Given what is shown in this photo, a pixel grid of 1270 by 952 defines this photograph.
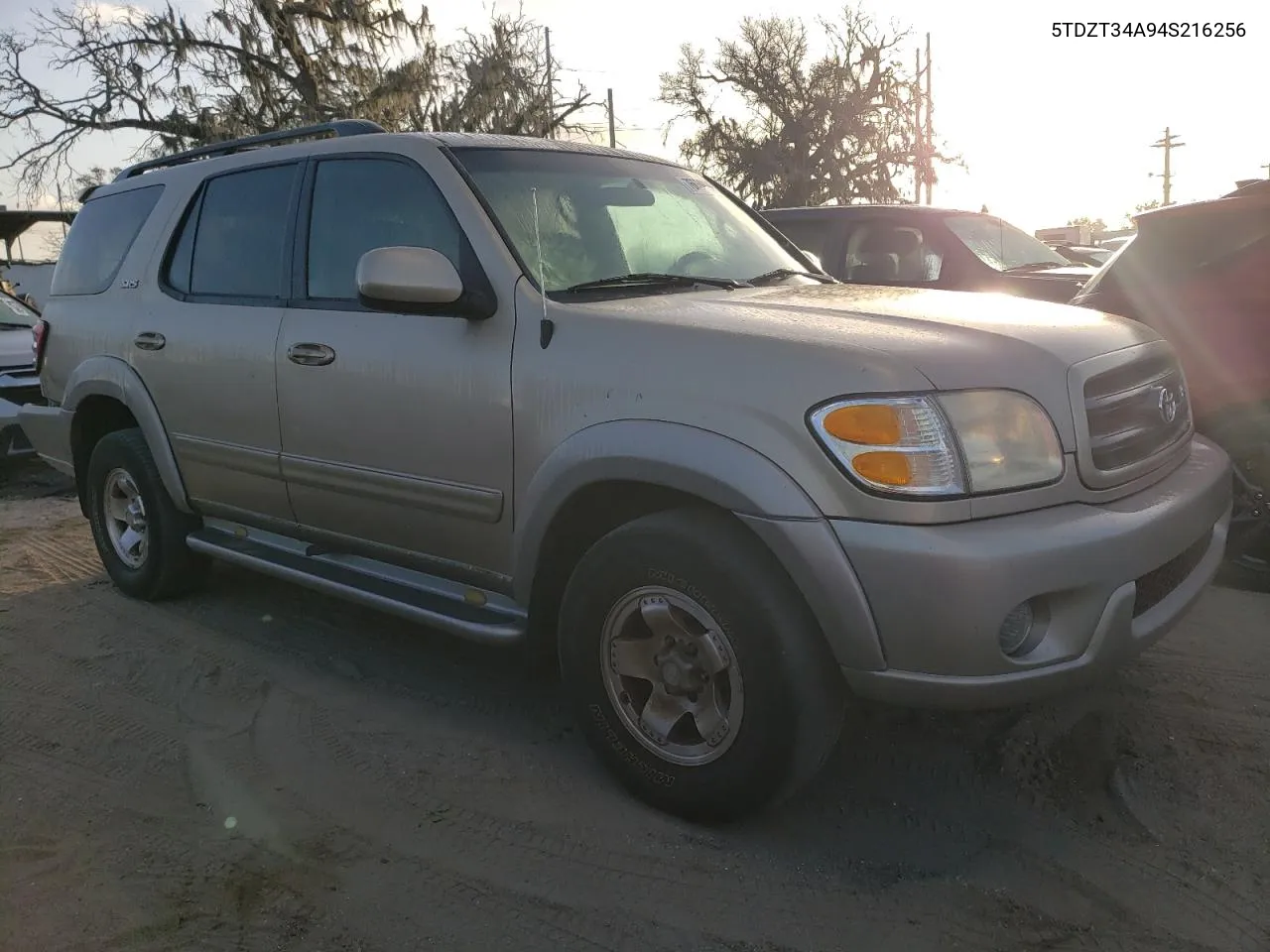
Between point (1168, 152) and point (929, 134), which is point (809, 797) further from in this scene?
point (1168, 152)

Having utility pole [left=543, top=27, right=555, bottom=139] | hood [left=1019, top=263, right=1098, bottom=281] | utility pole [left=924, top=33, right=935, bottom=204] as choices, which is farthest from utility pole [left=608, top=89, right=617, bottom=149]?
hood [left=1019, top=263, right=1098, bottom=281]

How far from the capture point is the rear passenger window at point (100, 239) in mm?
4777

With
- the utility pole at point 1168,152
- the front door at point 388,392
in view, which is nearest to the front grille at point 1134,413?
the front door at point 388,392

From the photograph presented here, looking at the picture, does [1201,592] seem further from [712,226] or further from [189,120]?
[189,120]

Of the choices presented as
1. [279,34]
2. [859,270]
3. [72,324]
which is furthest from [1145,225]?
[279,34]

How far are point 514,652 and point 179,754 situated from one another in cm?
131

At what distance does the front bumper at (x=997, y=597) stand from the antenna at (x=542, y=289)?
42.0 inches

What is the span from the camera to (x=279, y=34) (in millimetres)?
23156

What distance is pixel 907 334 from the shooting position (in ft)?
8.63

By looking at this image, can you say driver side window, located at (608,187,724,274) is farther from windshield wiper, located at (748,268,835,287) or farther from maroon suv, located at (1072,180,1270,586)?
maroon suv, located at (1072,180,1270,586)

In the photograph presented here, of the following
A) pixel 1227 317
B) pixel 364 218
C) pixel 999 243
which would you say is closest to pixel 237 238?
pixel 364 218

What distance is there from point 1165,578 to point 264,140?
3866mm

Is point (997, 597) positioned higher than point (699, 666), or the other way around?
point (997, 597)

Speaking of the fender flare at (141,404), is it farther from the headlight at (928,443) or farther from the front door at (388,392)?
the headlight at (928,443)
